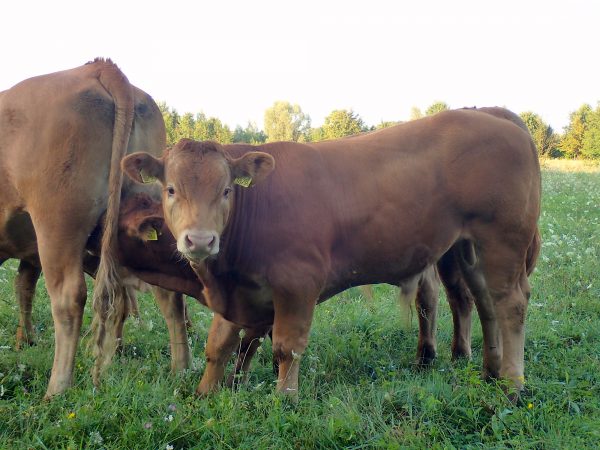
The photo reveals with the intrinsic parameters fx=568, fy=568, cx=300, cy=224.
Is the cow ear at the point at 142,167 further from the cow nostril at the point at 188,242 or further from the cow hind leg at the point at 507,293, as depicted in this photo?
the cow hind leg at the point at 507,293

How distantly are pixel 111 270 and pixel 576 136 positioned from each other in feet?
214

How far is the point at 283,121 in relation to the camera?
2864 inches

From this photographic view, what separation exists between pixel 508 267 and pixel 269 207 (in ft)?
6.32

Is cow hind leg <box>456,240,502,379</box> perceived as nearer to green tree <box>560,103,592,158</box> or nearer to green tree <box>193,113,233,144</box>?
green tree <box>193,113,233,144</box>

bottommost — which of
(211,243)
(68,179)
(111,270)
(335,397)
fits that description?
(335,397)

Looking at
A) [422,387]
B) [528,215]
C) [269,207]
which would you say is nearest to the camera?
[422,387]

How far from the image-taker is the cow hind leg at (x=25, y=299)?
5.17m

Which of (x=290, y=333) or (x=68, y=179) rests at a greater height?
(x=68, y=179)

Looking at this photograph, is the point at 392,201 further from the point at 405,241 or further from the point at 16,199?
the point at 16,199

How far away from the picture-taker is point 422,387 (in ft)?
12.9

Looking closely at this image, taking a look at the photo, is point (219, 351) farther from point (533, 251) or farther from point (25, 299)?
point (533, 251)

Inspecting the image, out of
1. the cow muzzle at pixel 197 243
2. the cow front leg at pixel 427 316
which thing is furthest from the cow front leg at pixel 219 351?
the cow front leg at pixel 427 316

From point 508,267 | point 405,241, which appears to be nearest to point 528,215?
point 508,267

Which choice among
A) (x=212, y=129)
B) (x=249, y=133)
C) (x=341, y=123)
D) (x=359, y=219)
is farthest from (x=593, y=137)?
(x=359, y=219)
